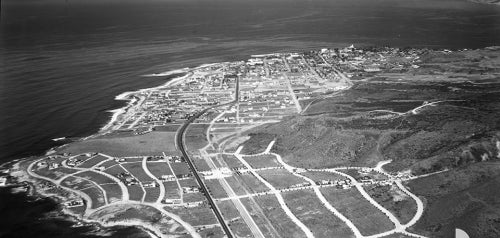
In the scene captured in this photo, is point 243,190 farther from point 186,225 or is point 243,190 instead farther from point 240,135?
point 240,135

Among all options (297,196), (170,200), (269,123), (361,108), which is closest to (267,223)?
(297,196)

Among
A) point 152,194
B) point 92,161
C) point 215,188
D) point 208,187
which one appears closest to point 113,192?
point 152,194

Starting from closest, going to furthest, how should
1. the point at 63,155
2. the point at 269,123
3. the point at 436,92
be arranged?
the point at 63,155
the point at 269,123
the point at 436,92

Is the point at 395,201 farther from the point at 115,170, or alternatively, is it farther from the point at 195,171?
the point at 115,170

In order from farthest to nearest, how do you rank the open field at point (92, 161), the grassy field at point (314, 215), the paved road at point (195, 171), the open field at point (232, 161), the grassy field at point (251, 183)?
the open field at point (92, 161), the open field at point (232, 161), the grassy field at point (251, 183), the paved road at point (195, 171), the grassy field at point (314, 215)

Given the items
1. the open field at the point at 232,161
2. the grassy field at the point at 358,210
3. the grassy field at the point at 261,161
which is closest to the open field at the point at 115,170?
the open field at the point at 232,161

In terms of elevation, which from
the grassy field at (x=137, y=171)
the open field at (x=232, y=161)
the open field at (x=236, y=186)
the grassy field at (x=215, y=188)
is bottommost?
the grassy field at (x=137, y=171)

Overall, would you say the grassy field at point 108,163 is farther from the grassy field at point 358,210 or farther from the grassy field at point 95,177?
the grassy field at point 358,210
